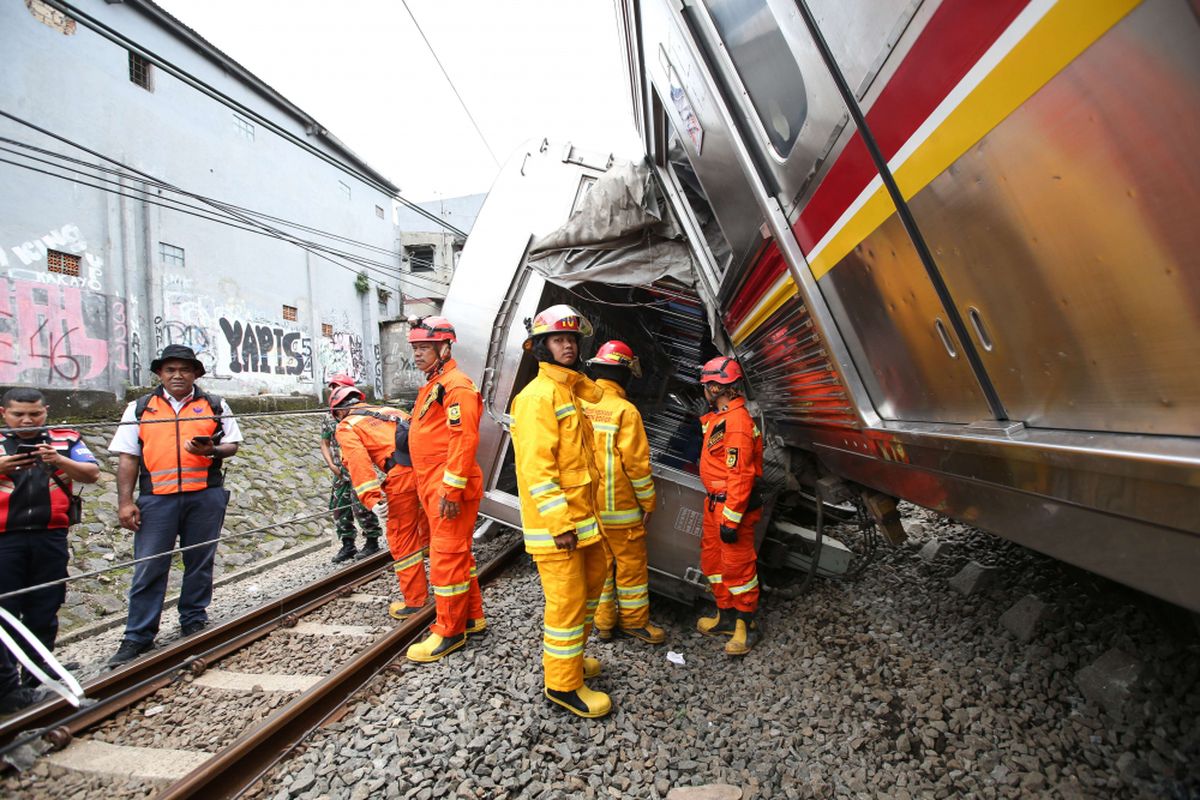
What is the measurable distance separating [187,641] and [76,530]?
12.5 ft

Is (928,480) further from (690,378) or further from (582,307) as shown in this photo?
(690,378)

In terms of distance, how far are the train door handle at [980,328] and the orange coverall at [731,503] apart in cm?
224

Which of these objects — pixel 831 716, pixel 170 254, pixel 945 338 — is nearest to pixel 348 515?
pixel 831 716

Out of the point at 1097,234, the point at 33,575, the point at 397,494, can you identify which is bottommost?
the point at 33,575

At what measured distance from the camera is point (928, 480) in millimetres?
1793

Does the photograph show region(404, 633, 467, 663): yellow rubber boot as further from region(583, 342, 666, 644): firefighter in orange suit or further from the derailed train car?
the derailed train car

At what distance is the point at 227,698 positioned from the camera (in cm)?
298

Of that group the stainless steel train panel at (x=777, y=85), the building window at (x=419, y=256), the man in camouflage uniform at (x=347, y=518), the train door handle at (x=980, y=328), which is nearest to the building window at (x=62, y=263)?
the man in camouflage uniform at (x=347, y=518)

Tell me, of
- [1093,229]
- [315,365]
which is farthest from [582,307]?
[315,365]

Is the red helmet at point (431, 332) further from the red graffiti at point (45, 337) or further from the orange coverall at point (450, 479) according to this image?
the red graffiti at point (45, 337)

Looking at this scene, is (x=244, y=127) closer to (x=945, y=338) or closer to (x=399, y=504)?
(x=399, y=504)

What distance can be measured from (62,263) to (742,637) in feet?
39.2

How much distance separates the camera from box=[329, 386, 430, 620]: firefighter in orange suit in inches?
158

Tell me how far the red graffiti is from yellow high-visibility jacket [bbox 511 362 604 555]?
32.9ft
